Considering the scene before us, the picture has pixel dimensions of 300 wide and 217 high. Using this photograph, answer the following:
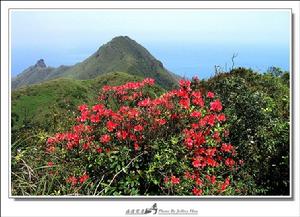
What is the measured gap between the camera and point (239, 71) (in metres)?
7.54

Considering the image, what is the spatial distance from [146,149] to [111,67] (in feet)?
3.55

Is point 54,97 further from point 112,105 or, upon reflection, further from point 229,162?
point 229,162

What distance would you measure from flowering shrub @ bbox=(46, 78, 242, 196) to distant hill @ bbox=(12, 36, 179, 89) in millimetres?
197

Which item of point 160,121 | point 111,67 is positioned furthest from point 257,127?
point 111,67

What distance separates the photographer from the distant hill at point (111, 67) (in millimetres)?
6641

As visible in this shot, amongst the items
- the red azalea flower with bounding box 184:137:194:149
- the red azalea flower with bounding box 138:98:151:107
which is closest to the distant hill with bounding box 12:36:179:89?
the red azalea flower with bounding box 138:98:151:107

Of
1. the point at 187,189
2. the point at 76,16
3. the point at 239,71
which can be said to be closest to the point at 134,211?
the point at 187,189

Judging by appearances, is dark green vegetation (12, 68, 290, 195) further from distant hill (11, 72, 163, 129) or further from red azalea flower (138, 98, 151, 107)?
red azalea flower (138, 98, 151, 107)

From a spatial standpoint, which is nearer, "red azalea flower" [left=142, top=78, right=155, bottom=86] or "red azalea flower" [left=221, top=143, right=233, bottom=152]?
"red azalea flower" [left=221, top=143, right=233, bottom=152]

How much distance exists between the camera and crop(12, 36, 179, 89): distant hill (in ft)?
21.8

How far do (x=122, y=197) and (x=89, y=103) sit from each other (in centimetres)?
153

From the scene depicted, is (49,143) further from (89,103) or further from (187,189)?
(187,189)

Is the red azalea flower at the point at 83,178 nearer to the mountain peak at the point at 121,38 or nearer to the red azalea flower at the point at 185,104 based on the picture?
the red azalea flower at the point at 185,104

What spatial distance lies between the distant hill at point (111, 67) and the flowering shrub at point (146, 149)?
20 centimetres
